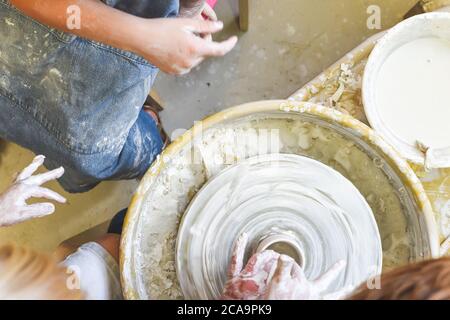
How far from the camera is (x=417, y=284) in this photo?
2.34 ft

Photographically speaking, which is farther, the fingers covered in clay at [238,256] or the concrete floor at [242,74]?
the concrete floor at [242,74]

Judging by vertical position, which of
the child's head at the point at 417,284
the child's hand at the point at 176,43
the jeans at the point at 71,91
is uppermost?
the child's hand at the point at 176,43

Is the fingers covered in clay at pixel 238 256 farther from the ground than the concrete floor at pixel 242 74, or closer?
closer

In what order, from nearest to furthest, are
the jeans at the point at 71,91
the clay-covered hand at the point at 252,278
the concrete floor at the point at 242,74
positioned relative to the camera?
the clay-covered hand at the point at 252,278 < the jeans at the point at 71,91 < the concrete floor at the point at 242,74

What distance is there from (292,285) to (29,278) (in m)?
0.45

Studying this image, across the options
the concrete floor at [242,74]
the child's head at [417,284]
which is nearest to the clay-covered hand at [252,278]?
the child's head at [417,284]

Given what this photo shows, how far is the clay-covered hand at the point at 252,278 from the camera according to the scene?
0.92 m

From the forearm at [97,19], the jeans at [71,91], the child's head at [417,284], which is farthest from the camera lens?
the jeans at [71,91]

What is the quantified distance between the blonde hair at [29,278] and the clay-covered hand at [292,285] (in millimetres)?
360

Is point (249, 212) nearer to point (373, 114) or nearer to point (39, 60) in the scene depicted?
point (373, 114)

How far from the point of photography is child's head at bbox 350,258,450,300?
703 mm

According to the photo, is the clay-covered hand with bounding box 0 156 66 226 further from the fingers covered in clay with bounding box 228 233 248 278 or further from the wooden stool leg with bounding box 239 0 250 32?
the wooden stool leg with bounding box 239 0 250 32

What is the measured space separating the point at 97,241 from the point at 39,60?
1.45ft

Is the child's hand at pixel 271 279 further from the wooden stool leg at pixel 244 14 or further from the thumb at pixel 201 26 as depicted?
the wooden stool leg at pixel 244 14
